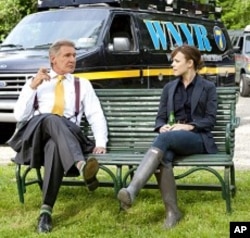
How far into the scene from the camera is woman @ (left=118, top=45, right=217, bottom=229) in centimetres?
527

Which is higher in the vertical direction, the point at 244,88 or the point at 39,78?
the point at 39,78

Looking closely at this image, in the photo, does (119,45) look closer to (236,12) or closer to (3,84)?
(3,84)

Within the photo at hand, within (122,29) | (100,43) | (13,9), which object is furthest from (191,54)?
(13,9)

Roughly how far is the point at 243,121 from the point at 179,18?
3.04 metres

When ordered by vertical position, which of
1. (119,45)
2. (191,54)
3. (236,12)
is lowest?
(236,12)

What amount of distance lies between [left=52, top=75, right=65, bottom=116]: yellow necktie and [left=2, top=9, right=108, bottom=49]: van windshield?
14.4 feet

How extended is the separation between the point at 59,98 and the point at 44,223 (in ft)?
3.65

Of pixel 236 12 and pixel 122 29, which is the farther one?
pixel 236 12

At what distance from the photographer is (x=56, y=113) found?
5.78 metres

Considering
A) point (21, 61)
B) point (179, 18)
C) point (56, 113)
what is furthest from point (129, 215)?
point (179, 18)

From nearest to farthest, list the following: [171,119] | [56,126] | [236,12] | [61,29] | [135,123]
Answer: [56,126] < [171,119] < [135,123] < [61,29] < [236,12]

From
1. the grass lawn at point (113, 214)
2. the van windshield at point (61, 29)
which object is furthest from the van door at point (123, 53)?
the grass lawn at point (113, 214)

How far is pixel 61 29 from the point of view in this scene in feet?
34.9

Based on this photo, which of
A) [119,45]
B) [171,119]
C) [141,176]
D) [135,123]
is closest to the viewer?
[141,176]
